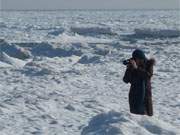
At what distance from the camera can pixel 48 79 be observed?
13.5 m

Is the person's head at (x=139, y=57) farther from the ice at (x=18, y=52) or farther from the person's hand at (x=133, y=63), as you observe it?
the ice at (x=18, y=52)

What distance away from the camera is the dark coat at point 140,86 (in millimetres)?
6227

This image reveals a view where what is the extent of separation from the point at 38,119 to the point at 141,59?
2.41 meters

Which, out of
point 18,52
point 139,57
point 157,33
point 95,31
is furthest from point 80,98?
point 95,31

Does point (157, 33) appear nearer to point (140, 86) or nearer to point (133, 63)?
point (140, 86)

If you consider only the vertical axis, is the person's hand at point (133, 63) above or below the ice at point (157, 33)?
above

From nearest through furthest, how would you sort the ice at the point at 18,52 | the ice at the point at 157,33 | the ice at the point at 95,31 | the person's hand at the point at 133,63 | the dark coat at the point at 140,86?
the person's hand at the point at 133,63 → the dark coat at the point at 140,86 → the ice at the point at 18,52 → the ice at the point at 157,33 → the ice at the point at 95,31

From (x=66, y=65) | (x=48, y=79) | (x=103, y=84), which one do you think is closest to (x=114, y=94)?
(x=103, y=84)

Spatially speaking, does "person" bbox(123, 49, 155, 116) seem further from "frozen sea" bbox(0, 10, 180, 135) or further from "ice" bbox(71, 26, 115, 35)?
"ice" bbox(71, 26, 115, 35)

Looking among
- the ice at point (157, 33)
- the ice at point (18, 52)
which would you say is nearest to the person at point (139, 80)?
the ice at point (18, 52)

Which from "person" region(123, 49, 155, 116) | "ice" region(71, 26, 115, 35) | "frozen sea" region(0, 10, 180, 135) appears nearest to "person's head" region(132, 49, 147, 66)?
"person" region(123, 49, 155, 116)

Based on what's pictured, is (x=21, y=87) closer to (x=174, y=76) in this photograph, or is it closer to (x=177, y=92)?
(x=177, y=92)

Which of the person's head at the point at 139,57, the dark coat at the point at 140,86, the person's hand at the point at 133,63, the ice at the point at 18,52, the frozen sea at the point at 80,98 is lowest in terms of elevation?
the ice at the point at 18,52

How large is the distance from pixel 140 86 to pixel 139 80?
2.9 inches
